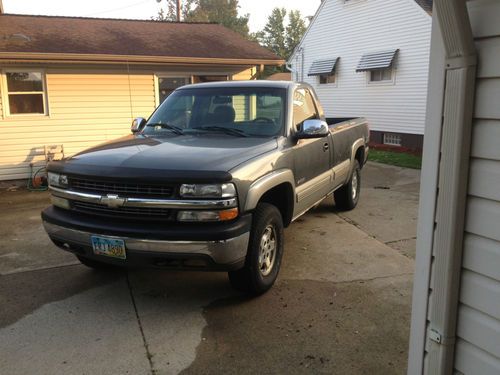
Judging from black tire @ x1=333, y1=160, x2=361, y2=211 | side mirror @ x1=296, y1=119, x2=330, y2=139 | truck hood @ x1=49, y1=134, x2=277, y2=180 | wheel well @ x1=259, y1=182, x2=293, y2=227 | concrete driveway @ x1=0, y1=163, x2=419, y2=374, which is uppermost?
side mirror @ x1=296, y1=119, x2=330, y2=139

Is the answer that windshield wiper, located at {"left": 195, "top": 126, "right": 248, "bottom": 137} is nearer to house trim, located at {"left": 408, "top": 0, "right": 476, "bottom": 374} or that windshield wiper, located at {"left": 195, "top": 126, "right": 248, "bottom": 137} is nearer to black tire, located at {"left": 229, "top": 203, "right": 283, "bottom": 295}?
black tire, located at {"left": 229, "top": 203, "right": 283, "bottom": 295}

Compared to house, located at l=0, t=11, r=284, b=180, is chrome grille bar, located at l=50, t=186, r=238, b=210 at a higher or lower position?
lower

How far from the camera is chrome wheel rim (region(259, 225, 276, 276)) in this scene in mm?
4103

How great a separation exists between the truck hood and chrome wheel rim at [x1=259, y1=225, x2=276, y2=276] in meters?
0.73

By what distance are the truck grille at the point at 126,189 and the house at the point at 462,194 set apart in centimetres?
197

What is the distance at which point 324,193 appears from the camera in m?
5.74

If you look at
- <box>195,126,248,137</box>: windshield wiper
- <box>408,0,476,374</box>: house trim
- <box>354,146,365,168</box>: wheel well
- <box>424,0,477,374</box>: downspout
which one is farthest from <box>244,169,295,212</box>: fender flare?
<box>354,146,365,168</box>: wheel well

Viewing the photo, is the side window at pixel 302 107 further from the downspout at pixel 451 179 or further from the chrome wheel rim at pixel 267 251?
the downspout at pixel 451 179

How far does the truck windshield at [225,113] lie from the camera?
478 cm

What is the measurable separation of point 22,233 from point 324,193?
416 cm

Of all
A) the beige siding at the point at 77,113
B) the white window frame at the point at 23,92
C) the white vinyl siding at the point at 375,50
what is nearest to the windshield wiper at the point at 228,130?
the beige siding at the point at 77,113

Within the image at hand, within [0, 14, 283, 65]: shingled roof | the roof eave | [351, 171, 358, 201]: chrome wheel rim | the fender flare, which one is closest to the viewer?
the fender flare

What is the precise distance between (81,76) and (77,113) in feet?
2.69

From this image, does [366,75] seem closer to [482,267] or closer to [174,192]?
[174,192]
